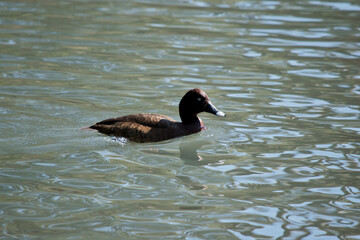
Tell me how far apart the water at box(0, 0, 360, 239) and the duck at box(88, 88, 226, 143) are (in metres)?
0.14

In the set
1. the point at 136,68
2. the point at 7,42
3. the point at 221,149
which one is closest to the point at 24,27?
the point at 7,42

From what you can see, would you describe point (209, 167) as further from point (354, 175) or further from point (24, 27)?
point (24, 27)

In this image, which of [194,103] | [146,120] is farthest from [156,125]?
[194,103]

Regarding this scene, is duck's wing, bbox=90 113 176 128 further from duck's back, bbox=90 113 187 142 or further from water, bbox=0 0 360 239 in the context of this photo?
water, bbox=0 0 360 239

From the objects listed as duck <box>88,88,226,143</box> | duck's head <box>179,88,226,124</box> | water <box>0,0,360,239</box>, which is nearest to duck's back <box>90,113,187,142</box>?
duck <box>88,88,226,143</box>

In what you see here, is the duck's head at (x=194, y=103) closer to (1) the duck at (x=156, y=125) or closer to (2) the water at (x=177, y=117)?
(1) the duck at (x=156, y=125)

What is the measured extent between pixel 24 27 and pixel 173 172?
9.92 meters

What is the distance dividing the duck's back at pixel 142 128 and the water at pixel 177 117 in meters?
0.15

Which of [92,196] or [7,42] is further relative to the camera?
[7,42]

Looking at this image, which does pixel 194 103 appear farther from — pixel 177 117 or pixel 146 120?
pixel 177 117

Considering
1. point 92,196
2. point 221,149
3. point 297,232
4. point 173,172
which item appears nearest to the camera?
point 297,232

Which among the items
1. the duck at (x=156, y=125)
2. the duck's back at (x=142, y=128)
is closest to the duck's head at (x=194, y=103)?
the duck at (x=156, y=125)

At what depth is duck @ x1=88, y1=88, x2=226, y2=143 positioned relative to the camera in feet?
28.3

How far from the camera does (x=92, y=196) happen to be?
6.50 metres
